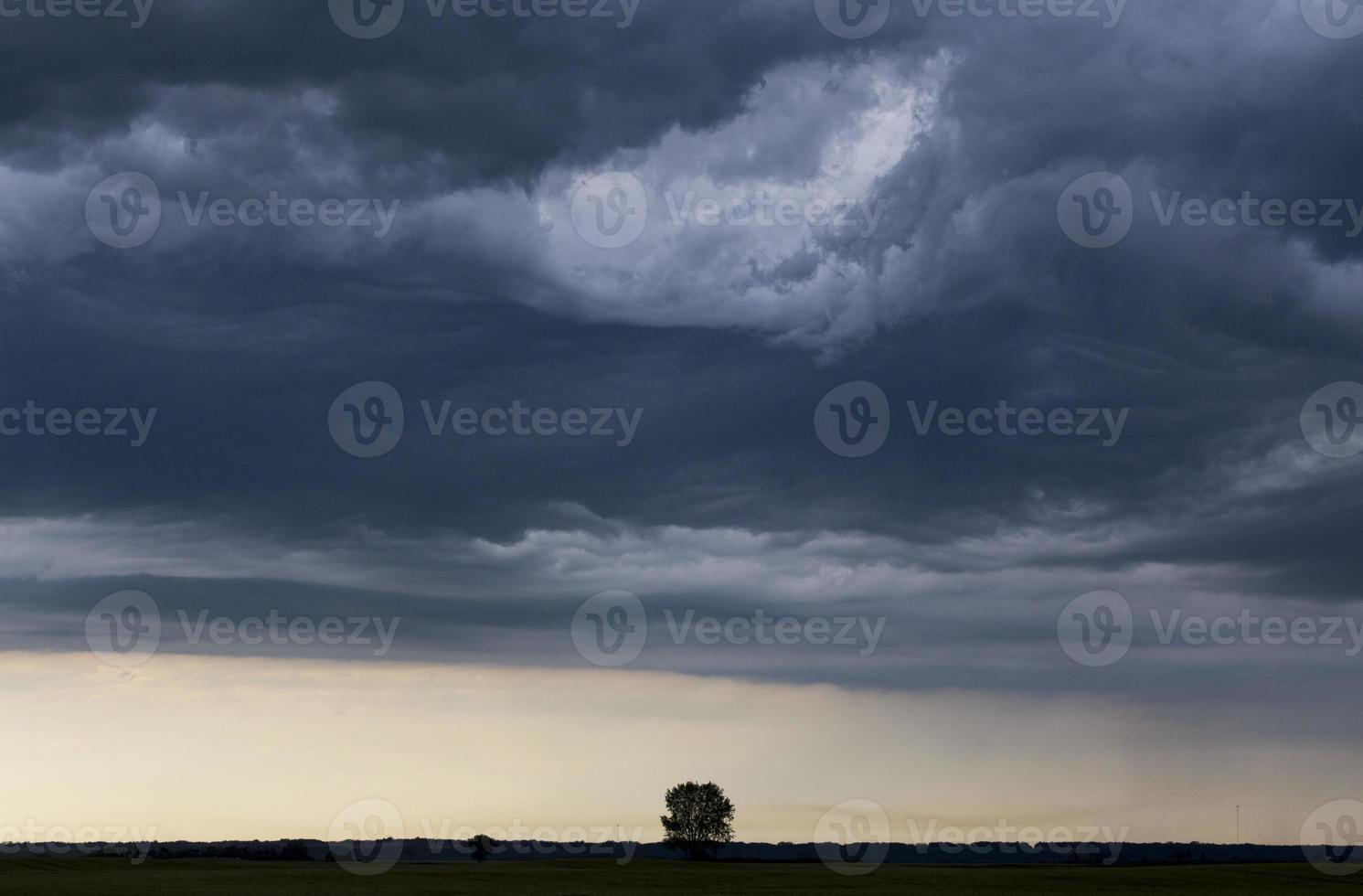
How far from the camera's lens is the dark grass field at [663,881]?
3752 inches

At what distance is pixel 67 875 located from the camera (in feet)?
384

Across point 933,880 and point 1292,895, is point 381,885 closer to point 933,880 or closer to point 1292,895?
point 933,880

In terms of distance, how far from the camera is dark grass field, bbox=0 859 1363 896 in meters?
95.3

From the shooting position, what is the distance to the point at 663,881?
10750 centimetres

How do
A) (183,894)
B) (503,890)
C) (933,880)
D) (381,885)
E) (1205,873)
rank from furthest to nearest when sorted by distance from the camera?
(1205,873) → (933,880) → (381,885) → (503,890) → (183,894)

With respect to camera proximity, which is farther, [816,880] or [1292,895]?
[816,880]

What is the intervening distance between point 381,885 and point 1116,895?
54.4 meters

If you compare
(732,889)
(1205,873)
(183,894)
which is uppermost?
(1205,873)

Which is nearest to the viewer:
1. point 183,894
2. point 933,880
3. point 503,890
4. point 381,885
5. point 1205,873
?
point 183,894

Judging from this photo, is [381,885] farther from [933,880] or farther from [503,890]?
[933,880]

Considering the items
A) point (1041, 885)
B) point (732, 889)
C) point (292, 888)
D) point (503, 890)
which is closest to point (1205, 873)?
point (1041, 885)

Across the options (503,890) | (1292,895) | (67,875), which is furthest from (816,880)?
(67,875)

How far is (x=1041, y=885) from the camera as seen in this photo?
10556 cm

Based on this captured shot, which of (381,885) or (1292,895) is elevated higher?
(1292,895)
